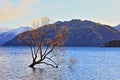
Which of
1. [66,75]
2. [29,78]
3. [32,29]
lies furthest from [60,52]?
[29,78]

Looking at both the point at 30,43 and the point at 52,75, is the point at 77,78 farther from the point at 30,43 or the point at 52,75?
the point at 30,43

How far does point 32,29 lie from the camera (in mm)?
74438

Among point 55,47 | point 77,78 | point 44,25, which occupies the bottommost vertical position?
point 77,78

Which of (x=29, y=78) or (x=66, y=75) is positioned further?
(x=66, y=75)

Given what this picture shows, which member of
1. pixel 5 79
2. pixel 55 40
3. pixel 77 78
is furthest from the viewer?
pixel 55 40

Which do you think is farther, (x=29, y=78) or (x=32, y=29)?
(x=32, y=29)

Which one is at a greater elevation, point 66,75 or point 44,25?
point 44,25

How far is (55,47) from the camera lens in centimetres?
7256

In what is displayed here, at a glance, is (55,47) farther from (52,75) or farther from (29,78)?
(29,78)

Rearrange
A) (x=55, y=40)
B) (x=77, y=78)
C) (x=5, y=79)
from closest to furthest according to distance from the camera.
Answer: (x=5, y=79) → (x=77, y=78) → (x=55, y=40)

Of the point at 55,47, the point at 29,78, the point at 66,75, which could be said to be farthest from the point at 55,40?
the point at 29,78

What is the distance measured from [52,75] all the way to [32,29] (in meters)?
17.4

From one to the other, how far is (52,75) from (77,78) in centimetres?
463

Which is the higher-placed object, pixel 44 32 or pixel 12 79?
pixel 44 32
